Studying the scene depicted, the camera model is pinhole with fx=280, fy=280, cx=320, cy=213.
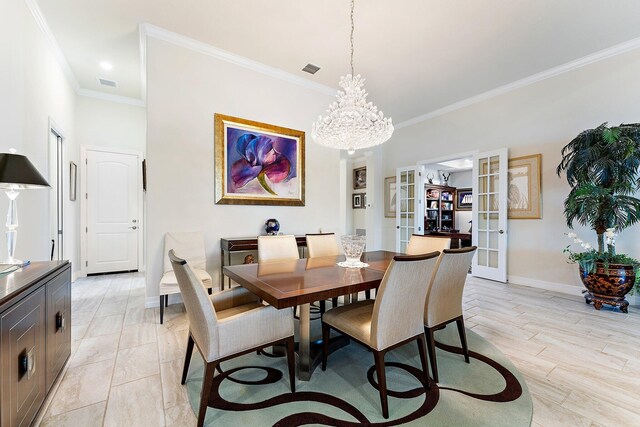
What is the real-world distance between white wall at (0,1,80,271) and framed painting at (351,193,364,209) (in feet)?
22.2

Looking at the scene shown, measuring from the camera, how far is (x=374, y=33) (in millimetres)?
3199

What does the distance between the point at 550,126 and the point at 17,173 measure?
5.78 metres

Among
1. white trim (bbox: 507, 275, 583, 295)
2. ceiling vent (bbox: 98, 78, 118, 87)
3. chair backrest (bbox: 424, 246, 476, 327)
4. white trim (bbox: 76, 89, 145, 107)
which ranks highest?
ceiling vent (bbox: 98, 78, 118, 87)

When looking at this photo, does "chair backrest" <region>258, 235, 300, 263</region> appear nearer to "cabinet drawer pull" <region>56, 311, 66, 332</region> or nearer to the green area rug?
the green area rug

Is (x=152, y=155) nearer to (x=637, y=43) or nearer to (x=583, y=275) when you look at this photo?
(x=583, y=275)

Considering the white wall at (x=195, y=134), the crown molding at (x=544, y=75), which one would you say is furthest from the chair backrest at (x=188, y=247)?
the crown molding at (x=544, y=75)

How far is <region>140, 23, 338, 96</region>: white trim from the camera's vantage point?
10.5 ft

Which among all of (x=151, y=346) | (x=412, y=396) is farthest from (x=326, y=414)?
(x=151, y=346)

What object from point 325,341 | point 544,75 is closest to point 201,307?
point 325,341

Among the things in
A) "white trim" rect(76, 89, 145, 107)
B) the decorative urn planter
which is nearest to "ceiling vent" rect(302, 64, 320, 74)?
"white trim" rect(76, 89, 145, 107)

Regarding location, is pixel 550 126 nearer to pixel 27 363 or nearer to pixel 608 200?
pixel 608 200

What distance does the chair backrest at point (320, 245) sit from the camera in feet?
9.98

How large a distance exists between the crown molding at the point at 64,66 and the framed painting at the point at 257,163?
1.90 meters

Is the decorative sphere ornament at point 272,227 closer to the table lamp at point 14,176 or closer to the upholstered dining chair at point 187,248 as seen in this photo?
the upholstered dining chair at point 187,248
